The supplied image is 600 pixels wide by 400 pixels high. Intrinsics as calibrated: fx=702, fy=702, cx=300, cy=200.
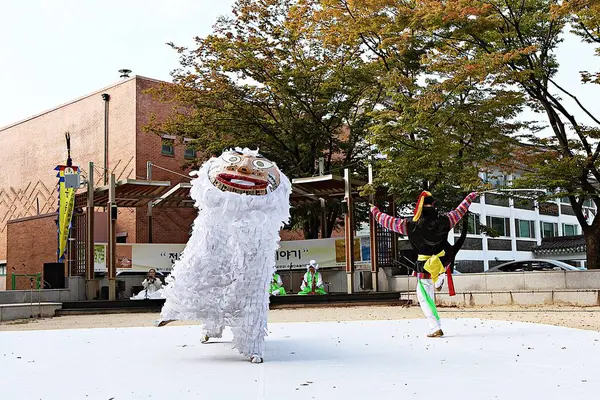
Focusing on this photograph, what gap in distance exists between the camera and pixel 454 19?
17.3m

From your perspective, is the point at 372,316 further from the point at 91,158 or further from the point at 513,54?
the point at 91,158

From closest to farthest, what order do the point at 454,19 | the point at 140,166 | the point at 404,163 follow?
the point at 454,19, the point at 404,163, the point at 140,166

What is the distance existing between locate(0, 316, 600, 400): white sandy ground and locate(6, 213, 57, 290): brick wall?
19.8 m

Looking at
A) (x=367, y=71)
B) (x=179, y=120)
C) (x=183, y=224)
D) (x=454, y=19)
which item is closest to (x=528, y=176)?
(x=454, y=19)

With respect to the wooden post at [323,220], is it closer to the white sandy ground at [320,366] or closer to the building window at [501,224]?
the white sandy ground at [320,366]

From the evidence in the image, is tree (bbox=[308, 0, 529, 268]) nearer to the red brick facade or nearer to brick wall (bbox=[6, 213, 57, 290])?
the red brick facade

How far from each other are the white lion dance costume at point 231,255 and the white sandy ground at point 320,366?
0.50 meters

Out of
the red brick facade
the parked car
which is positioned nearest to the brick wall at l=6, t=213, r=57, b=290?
the red brick facade

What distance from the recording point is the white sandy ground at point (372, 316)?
13.4 metres

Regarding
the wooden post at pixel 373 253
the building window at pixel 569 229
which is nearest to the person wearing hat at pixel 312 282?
the wooden post at pixel 373 253

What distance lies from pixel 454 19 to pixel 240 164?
11.3 meters

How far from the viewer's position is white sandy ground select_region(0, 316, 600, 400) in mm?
5328

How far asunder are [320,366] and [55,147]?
30.4 metres

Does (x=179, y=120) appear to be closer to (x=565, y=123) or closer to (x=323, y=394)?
(x=565, y=123)
